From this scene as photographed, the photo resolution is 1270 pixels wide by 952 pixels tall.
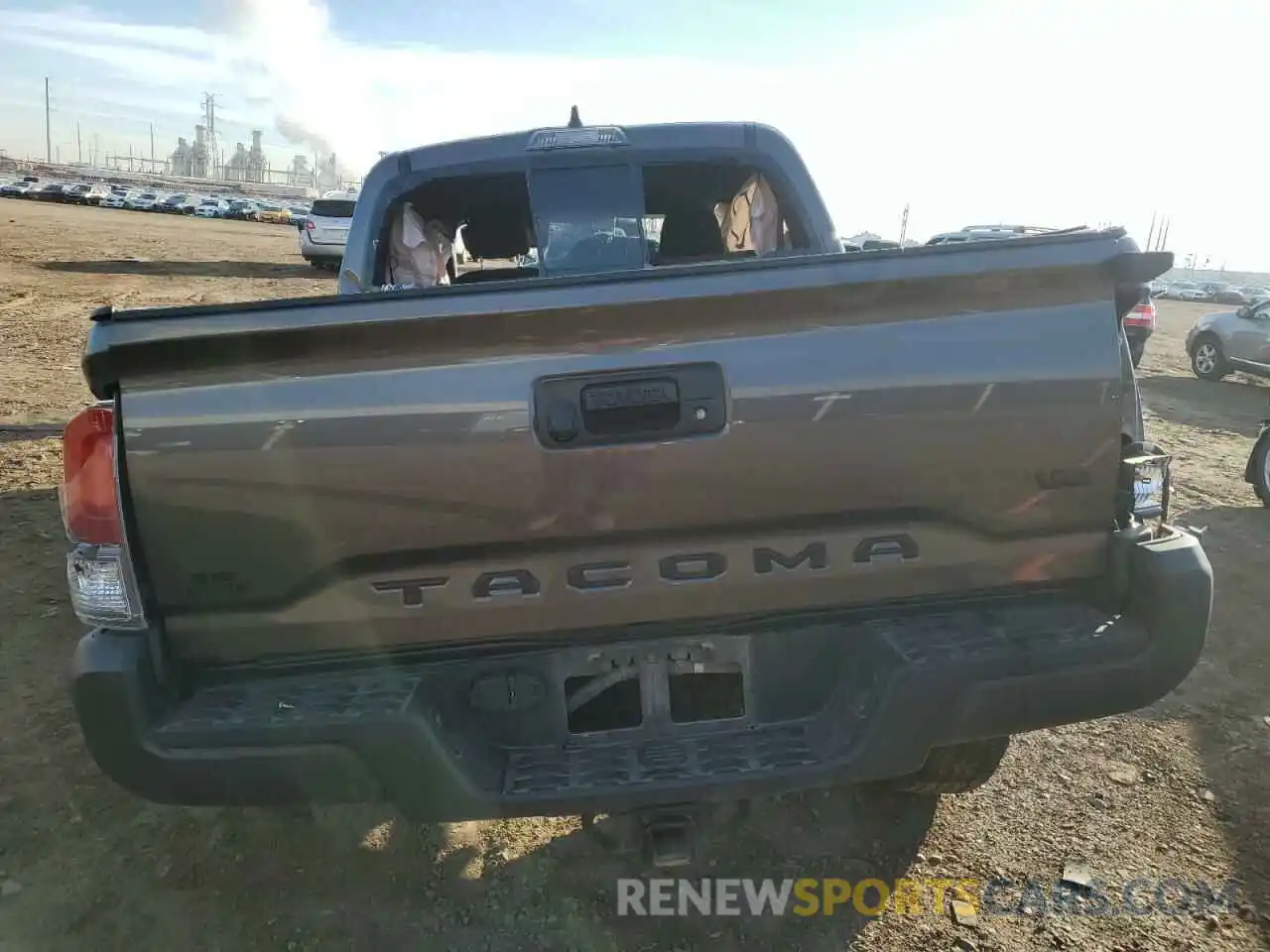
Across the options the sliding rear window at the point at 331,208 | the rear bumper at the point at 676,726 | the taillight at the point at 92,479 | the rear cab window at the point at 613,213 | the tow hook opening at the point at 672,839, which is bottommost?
the tow hook opening at the point at 672,839

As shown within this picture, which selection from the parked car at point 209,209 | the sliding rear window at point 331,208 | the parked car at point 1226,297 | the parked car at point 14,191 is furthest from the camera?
the parked car at point 209,209

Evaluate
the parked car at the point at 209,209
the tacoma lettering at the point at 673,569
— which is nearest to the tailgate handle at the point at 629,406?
the tacoma lettering at the point at 673,569

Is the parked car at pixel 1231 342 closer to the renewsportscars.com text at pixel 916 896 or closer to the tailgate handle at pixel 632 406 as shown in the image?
the renewsportscars.com text at pixel 916 896

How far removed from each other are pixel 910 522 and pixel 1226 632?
335 cm

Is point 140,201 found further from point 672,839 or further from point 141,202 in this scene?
point 672,839

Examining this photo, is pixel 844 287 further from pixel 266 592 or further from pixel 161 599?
pixel 161 599

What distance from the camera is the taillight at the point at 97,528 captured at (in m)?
2.00

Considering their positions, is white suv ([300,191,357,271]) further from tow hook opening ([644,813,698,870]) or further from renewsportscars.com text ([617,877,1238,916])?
tow hook opening ([644,813,698,870])

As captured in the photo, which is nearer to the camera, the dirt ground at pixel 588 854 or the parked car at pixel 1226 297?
the dirt ground at pixel 588 854

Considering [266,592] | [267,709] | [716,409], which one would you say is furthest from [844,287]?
[267,709]

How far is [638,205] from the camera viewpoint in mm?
3674

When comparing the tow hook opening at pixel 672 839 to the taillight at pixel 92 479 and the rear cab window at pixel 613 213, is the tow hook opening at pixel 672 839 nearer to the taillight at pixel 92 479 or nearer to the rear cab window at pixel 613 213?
the taillight at pixel 92 479

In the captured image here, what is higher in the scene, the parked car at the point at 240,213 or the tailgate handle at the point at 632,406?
the parked car at the point at 240,213

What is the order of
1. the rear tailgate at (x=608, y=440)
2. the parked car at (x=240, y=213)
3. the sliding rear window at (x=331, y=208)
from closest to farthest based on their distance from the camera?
the rear tailgate at (x=608, y=440)
the sliding rear window at (x=331, y=208)
the parked car at (x=240, y=213)
